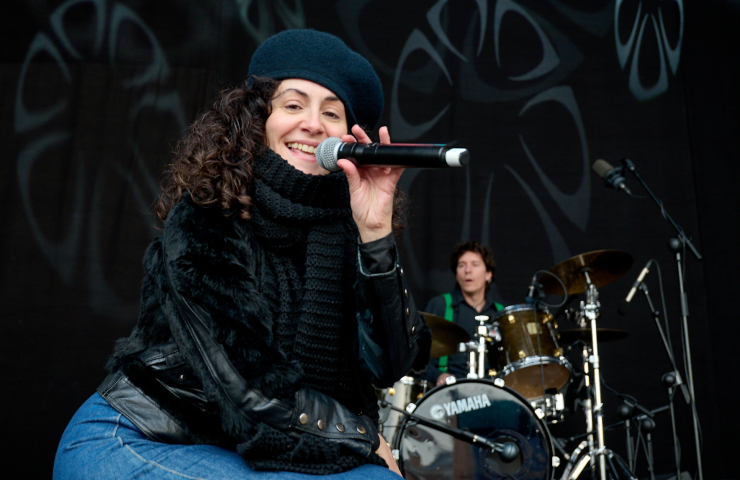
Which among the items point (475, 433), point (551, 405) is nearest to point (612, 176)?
point (551, 405)

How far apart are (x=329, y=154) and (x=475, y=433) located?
2.13m

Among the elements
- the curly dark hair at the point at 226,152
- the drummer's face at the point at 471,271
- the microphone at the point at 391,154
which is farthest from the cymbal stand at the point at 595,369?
the microphone at the point at 391,154

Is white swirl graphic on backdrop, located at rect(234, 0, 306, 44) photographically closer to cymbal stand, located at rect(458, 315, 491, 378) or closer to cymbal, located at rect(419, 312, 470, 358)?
cymbal, located at rect(419, 312, 470, 358)

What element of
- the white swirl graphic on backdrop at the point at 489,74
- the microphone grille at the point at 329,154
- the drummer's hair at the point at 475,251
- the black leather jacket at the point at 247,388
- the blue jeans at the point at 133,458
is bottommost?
the blue jeans at the point at 133,458

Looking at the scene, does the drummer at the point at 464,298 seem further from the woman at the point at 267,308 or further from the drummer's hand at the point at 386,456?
the drummer's hand at the point at 386,456

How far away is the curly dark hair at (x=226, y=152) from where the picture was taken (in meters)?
1.27

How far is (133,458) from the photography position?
3.32 feet

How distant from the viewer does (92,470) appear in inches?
40.3

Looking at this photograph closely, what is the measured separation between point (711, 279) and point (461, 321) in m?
1.74

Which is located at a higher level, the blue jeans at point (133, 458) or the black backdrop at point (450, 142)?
the black backdrop at point (450, 142)

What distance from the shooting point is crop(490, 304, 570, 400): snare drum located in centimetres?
333

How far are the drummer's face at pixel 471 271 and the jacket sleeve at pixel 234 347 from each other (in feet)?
10.0

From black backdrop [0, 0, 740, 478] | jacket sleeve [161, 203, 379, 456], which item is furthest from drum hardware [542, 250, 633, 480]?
jacket sleeve [161, 203, 379, 456]

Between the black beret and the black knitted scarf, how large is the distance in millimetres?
237
